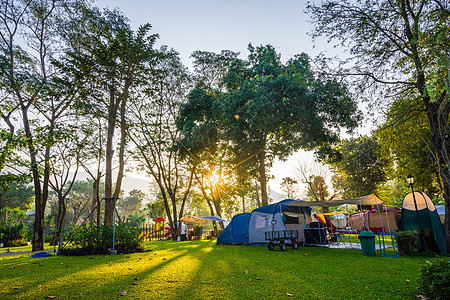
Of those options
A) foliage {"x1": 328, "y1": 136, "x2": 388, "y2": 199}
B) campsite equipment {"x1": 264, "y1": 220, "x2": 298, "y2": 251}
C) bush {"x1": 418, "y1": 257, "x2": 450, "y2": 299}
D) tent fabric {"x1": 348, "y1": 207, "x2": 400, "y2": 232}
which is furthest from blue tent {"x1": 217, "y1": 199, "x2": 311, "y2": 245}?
foliage {"x1": 328, "y1": 136, "x2": 388, "y2": 199}

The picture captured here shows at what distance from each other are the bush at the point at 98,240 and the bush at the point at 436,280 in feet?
31.6

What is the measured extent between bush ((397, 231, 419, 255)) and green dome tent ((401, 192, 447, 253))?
678 mm

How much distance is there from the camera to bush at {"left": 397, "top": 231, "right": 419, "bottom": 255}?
315 inches

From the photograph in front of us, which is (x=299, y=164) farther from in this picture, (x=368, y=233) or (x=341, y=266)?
(x=341, y=266)

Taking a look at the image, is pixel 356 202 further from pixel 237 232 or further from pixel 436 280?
pixel 436 280

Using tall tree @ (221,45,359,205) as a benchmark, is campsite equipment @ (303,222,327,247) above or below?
below

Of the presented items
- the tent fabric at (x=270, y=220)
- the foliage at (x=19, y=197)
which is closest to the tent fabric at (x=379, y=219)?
the tent fabric at (x=270, y=220)

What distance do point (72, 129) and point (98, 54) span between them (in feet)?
11.2

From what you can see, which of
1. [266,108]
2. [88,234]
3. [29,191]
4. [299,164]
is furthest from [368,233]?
[29,191]

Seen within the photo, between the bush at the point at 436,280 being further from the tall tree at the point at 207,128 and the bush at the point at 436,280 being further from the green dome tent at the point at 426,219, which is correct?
the tall tree at the point at 207,128

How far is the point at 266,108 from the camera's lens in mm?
13266

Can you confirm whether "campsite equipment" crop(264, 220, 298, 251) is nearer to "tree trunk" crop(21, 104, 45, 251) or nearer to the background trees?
the background trees

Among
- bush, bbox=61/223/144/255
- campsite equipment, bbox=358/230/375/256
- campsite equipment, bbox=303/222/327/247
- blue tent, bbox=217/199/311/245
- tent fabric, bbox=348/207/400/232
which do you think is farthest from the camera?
tent fabric, bbox=348/207/400/232

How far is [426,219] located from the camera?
8.89 metres
